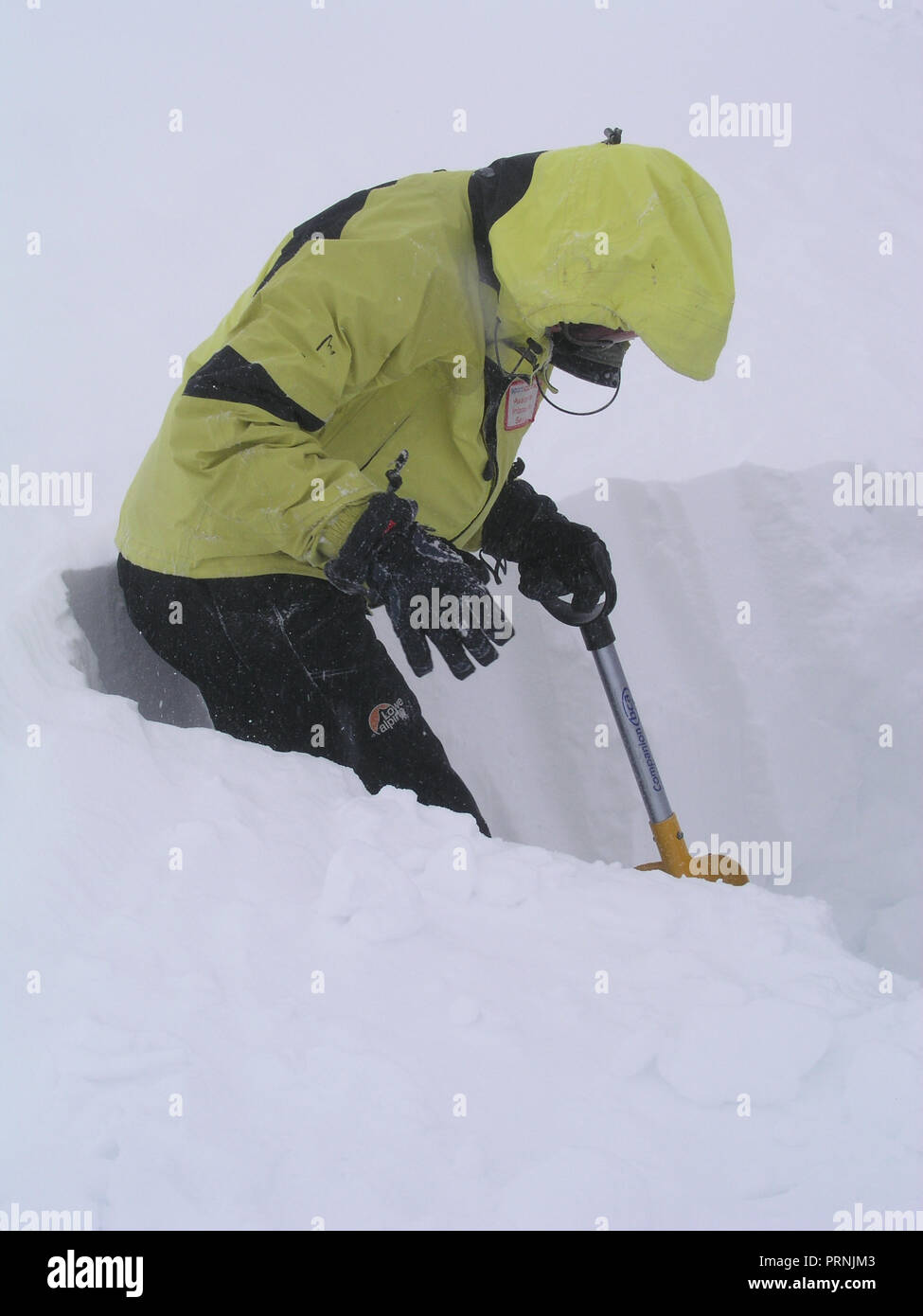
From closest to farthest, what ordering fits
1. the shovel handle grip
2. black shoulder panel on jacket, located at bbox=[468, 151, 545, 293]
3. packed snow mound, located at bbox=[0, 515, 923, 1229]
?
packed snow mound, located at bbox=[0, 515, 923, 1229]
black shoulder panel on jacket, located at bbox=[468, 151, 545, 293]
the shovel handle grip

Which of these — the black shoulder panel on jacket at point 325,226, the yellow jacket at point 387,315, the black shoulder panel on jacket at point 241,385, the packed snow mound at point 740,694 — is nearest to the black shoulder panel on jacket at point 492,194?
the yellow jacket at point 387,315

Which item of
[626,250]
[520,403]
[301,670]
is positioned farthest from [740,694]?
[626,250]

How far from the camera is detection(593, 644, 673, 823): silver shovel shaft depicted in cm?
226

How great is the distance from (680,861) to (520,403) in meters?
1.04

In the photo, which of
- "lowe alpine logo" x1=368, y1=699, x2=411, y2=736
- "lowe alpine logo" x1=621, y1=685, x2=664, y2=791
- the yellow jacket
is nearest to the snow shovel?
"lowe alpine logo" x1=621, y1=685, x2=664, y2=791

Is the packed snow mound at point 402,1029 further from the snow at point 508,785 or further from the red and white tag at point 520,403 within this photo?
the red and white tag at point 520,403

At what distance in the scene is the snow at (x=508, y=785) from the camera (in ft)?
3.37

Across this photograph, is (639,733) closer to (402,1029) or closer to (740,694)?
(740,694)

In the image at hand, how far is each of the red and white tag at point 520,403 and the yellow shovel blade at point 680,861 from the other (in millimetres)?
937

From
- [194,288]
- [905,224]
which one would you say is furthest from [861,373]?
[194,288]

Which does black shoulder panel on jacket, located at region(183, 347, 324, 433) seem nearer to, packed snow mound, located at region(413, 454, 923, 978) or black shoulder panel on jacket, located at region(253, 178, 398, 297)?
black shoulder panel on jacket, located at region(253, 178, 398, 297)

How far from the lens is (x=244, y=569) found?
1809mm

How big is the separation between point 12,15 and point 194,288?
2.57 meters

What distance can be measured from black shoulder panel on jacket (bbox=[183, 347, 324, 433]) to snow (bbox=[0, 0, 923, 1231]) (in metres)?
0.57
